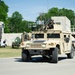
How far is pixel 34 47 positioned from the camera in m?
19.0

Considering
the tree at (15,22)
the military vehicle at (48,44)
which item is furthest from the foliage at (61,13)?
the military vehicle at (48,44)

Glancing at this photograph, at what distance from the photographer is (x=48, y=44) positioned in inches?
738

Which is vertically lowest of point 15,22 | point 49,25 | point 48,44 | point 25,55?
point 25,55

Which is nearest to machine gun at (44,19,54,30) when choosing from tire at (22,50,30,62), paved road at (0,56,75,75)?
tire at (22,50,30,62)

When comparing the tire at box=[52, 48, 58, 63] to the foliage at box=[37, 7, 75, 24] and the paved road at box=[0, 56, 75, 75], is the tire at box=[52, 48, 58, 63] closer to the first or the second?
the paved road at box=[0, 56, 75, 75]

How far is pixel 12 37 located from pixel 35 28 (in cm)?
3849

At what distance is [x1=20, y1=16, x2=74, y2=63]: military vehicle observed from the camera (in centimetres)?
1875

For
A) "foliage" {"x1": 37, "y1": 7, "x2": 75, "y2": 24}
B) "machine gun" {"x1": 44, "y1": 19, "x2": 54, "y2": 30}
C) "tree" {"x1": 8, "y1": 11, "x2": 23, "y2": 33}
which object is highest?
"foliage" {"x1": 37, "y1": 7, "x2": 75, "y2": 24}

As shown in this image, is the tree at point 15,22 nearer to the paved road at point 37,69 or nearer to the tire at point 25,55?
the tire at point 25,55

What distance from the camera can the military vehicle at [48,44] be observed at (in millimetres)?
18750

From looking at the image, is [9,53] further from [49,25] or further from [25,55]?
[25,55]

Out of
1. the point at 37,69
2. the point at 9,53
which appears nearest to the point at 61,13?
the point at 9,53

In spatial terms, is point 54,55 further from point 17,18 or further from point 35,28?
point 17,18

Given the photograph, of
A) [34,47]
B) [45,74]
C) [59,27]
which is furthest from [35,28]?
[45,74]
